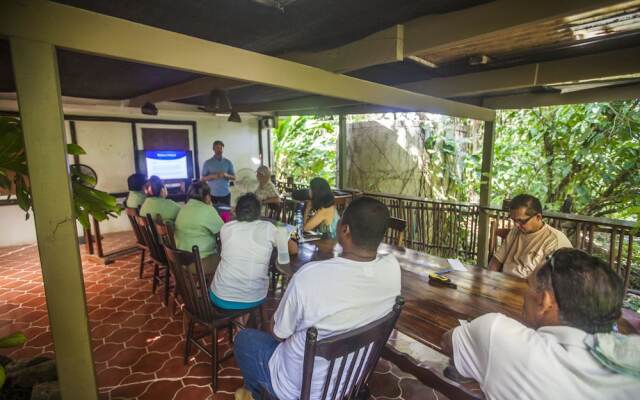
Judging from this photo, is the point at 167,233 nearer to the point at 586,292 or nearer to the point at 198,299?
the point at 198,299

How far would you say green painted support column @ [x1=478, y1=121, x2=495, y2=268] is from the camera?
14.3 ft

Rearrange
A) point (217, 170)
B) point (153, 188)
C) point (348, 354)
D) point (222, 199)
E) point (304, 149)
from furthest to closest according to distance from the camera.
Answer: point (304, 149) < point (222, 199) < point (217, 170) < point (153, 188) < point (348, 354)

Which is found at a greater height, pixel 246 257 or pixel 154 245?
pixel 246 257

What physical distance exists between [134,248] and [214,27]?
13.3 feet

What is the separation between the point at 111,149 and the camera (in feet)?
19.6

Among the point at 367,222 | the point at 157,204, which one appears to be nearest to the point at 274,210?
the point at 157,204

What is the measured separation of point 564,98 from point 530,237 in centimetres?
259

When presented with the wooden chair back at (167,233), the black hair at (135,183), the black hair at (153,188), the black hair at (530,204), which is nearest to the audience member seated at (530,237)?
the black hair at (530,204)

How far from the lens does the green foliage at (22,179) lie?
1.40 m

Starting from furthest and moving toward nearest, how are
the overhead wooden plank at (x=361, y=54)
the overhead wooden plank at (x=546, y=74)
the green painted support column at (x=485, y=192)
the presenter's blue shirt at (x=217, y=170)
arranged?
the presenter's blue shirt at (x=217, y=170) → the green painted support column at (x=485, y=192) → the overhead wooden plank at (x=546, y=74) → the overhead wooden plank at (x=361, y=54)

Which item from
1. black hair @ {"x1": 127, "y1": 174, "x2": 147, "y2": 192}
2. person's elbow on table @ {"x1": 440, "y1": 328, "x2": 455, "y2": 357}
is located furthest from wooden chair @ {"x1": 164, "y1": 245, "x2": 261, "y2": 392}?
black hair @ {"x1": 127, "y1": 174, "x2": 147, "y2": 192}

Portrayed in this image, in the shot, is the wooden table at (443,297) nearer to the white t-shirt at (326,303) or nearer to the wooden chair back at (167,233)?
the white t-shirt at (326,303)

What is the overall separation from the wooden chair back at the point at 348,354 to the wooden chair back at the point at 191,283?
3.61ft

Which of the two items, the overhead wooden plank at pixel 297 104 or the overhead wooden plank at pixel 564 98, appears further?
the overhead wooden plank at pixel 297 104
